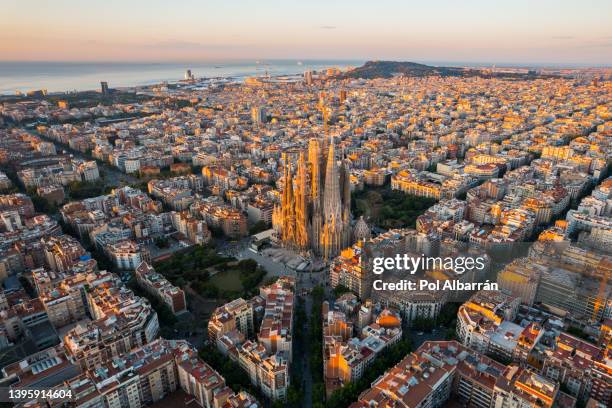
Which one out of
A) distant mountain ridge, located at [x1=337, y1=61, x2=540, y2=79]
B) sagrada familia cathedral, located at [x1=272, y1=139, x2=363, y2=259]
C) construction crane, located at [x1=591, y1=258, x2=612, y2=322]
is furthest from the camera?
distant mountain ridge, located at [x1=337, y1=61, x2=540, y2=79]

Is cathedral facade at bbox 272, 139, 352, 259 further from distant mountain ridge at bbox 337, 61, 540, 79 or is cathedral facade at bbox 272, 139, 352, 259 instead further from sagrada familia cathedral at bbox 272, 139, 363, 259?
distant mountain ridge at bbox 337, 61, 540, 79

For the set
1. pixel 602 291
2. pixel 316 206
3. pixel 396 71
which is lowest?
pixel 602 291

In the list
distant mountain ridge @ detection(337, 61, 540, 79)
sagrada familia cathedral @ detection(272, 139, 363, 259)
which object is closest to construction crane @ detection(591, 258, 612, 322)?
sagrada familia cathedral @ detection(272, 139, 363, 259)

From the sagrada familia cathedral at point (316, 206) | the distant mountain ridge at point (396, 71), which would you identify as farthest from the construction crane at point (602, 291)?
the distant mountain ridge at point (396, 71)

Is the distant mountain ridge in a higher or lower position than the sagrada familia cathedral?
higher

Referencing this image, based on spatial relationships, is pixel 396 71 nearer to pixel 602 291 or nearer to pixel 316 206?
pixel 316 206

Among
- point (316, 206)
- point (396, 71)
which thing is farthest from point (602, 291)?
point (396, 71)

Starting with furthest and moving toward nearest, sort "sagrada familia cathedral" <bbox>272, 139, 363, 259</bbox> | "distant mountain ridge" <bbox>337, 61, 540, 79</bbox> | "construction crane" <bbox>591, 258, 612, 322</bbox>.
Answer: "distant mountain ridge" <bbox>337, 61, 540, 79</bbox> → "sagrada familia cathedral" <bbox>272, 139, 363, 259</bbox> → "construction crane" <bbox>591, 258, 612, 322</bbox>

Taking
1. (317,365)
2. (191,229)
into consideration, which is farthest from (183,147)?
(317,365)
